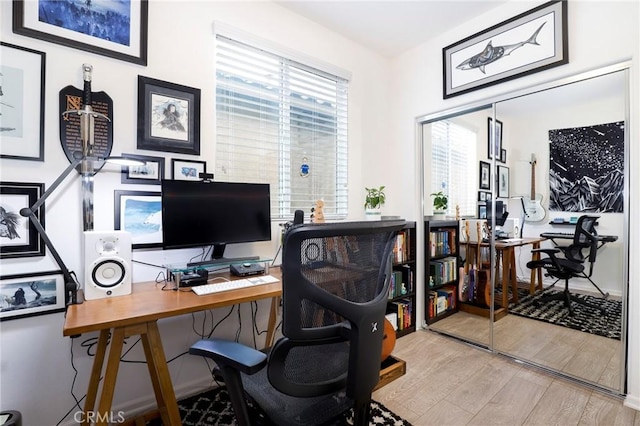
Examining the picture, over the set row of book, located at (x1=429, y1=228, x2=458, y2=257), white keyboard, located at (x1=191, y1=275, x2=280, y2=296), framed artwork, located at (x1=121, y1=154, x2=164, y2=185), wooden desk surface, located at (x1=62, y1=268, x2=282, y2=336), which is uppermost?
framed artwork, located at (x1=121, y1=154, x2=164, y2=185)

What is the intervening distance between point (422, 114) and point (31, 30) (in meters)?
2.86

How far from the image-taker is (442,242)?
3.13 m

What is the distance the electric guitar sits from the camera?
2279 millimetres

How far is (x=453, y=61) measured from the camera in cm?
267

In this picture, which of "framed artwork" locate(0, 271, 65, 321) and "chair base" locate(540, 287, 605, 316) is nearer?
"framed artwork" locate(0, 271, 65, 321)

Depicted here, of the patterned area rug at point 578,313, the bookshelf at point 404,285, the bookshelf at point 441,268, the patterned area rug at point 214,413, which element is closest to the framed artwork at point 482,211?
the bookshelf at point 441,268

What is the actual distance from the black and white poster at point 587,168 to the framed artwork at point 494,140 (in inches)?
13.6

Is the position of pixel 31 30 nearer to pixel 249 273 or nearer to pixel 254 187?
pixel 254 187

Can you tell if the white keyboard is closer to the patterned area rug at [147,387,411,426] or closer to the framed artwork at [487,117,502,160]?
the patterned area rug at [147,387,411,426]

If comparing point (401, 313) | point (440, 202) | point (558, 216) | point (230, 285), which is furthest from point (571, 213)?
point (230, 285)

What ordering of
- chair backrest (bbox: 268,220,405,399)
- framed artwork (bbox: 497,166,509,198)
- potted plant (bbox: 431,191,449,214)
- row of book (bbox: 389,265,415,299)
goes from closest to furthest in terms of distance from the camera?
1. chair backrest (bbox: 268,220,405,399)
2. framed artwork (bbox: 497,166,509,198)
3. row of book (bbox: 389,265,415,299)
4. potted plant (bbox: 431,191,449,214)

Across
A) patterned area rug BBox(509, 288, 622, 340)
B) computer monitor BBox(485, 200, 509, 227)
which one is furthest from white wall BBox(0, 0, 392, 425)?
patterned area rug BBox(509, 288, 622, 340)

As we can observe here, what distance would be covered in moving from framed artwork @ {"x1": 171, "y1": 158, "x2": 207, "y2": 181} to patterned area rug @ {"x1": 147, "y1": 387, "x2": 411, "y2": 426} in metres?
1.36

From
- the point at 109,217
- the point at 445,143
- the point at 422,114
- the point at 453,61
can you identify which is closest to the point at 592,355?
the point at 445,143
